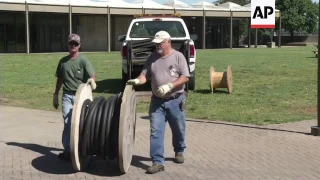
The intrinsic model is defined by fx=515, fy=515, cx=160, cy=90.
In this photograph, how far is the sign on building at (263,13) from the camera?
32.1ft

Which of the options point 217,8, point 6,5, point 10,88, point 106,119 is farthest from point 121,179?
point 217,8

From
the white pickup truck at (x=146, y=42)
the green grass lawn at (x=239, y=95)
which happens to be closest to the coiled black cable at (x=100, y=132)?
the green grass lawn at (x=239, y=95)

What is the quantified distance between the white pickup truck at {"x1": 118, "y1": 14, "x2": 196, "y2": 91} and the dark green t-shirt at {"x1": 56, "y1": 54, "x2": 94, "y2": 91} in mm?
6450

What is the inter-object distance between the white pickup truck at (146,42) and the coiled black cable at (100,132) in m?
7.14

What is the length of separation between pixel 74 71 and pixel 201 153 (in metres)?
2.32

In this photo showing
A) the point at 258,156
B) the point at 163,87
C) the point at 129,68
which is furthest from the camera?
the point at 129,68

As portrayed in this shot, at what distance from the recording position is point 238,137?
907 cm

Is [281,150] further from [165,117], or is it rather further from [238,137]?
[165,117]

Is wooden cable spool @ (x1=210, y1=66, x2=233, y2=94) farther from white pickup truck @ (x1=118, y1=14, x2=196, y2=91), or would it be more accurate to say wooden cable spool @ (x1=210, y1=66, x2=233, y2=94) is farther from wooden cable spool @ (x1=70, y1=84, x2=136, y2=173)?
wooden cable spool @ (x1=70, y1=84, x2=136, y2=173)

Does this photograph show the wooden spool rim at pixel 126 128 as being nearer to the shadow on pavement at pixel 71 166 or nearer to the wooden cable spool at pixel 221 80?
the shadow on pavement at pixel 71 166

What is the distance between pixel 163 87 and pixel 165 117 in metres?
0.61

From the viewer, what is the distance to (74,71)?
7211mm

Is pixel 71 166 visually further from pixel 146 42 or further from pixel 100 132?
pixel 146 42

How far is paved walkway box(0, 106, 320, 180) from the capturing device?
22.1ft
